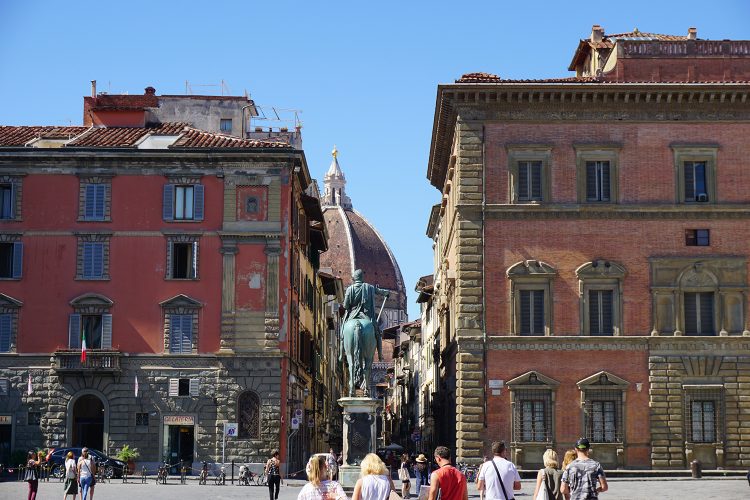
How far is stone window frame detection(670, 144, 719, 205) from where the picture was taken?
50188 mm

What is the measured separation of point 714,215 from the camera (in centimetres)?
4984

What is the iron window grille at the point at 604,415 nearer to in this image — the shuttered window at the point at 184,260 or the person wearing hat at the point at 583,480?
the shuttered window at the point at 184,260

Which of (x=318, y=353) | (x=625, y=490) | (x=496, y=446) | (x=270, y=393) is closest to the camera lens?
(x=496, y=446)

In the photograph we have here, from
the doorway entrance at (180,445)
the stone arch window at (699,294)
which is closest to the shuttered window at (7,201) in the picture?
the doorway entrance at (180,445)

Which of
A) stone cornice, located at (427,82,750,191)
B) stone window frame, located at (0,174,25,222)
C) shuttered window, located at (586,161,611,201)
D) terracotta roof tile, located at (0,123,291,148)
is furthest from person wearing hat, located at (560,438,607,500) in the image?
stone window frame, located at (0,174,25,222)

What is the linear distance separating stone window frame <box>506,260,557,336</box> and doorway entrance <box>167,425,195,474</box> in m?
15.4

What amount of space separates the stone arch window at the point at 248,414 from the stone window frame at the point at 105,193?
10.3 metres

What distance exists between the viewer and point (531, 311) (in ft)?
163

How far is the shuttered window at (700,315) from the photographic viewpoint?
49.6m

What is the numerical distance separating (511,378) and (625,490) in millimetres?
8895

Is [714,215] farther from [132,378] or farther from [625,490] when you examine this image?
[132,378]

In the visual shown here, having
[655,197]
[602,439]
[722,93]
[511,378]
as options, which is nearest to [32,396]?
[511,378]

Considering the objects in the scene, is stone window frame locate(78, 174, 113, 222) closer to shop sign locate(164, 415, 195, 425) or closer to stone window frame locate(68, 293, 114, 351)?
stone window frame locate(68, 293, 114, 351)

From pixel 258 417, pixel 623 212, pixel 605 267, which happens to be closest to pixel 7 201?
pixel 258 417
